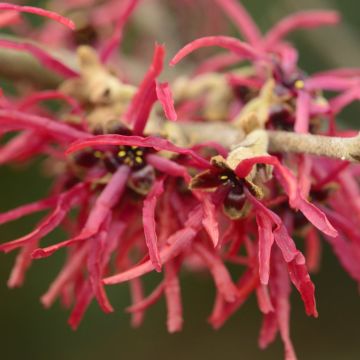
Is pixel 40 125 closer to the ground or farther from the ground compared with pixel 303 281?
farther from the ground

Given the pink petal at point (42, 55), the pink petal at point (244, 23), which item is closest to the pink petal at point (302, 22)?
the pink petal at point (244, 23)

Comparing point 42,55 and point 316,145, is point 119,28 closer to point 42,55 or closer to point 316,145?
point 42,55

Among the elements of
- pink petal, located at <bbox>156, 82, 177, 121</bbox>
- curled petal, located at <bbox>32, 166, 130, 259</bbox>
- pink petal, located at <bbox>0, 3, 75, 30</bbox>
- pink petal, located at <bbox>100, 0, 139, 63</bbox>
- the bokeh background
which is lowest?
the bokeh background

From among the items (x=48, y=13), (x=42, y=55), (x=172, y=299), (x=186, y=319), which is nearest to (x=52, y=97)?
(x=42, y=55)

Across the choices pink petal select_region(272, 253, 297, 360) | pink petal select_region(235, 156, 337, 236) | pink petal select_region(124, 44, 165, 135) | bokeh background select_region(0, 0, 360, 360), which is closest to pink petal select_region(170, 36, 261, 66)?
pink petal select_region(124, 44, 165, 135)

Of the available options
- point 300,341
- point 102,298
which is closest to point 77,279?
point 102,298

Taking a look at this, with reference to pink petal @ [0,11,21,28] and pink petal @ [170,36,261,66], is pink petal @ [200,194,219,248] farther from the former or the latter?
pink petal @ [0,11,21,28]

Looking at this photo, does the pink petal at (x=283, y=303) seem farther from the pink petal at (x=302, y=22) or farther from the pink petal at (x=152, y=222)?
the pink petal at (x=302, y=22)
